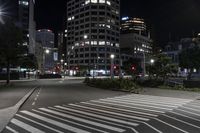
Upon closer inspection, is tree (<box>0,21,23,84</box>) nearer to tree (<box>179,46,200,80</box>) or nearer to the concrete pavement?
the concrete pavement

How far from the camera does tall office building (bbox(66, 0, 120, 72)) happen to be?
143188 mm

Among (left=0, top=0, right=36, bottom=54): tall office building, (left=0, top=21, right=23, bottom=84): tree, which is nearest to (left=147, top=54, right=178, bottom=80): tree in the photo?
(left=0, top=21, right=23, bottom=84): tree

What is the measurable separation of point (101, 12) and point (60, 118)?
137886 millimetres

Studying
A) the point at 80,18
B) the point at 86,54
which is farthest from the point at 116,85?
the point at 80,18

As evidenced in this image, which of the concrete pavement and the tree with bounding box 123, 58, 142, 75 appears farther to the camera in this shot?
the tree with bounding box 123, 58, 142, 75

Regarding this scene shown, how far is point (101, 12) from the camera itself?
148m

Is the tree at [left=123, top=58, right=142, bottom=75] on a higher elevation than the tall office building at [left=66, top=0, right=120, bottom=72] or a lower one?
lower

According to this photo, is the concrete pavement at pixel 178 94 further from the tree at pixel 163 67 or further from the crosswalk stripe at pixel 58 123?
the crosswalk stripe at pixel 58 123

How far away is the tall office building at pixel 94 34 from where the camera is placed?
14319 centimetres

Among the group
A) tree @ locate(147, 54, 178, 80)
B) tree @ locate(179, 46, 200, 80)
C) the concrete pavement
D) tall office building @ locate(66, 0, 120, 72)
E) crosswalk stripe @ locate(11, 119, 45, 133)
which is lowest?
crosswalk stripe @ locate(11, 119, 45, 133)

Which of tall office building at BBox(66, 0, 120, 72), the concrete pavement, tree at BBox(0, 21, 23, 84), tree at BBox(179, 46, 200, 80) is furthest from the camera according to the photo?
tall office building at BBox(66, 0, 120, 72)

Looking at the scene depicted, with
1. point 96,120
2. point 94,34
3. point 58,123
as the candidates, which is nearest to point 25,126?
point 58,123

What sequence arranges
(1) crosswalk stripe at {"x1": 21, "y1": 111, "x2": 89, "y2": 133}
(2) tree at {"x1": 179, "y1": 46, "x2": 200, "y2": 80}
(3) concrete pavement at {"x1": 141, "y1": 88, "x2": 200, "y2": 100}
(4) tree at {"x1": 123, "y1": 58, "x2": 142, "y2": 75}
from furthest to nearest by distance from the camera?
1. (4) tree at {"x1": 123, "y1": 58, "x2": 142, "y2": 75}
2. (2) tree at {"x1": 179, "y1": 46, "x2": 200, "y2": 80}
3. (3) concrete pavement at {"x1": 141, "y1": 88, "x2": 200, "y2": 100}
4. (1) crosswalk stripe at {"x1": 21, "y1": 111, "x2": 89, "y2": 133}

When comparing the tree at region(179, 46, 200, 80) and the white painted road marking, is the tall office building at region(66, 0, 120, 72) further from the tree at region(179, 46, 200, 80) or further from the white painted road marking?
the white painted road marking
